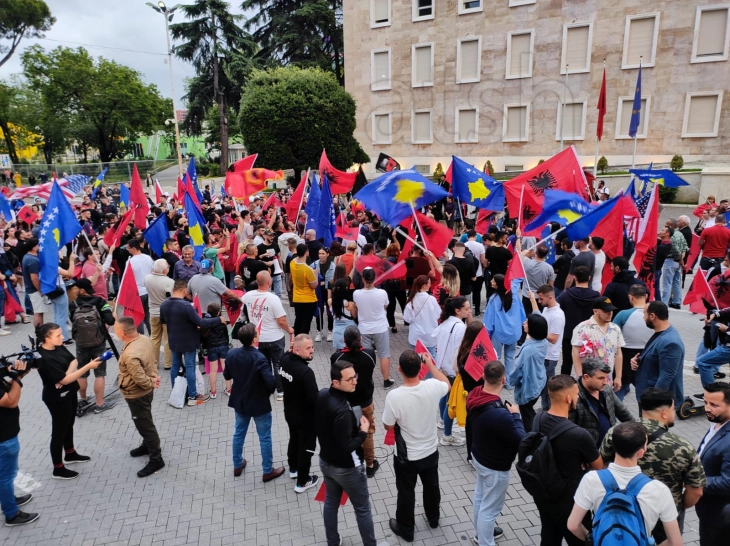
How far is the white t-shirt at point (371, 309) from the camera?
6.79m

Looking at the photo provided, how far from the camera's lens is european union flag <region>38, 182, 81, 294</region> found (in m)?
7.33

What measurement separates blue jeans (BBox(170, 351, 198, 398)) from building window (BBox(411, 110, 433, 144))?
2979 cm

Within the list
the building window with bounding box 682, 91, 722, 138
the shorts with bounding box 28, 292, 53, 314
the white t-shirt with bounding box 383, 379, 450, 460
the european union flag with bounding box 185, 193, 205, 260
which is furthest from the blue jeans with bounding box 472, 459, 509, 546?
the building window with bounding box 682, 91, 722, 138

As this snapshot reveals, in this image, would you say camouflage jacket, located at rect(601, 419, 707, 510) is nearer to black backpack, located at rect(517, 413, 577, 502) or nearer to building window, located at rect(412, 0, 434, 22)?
black backpack, located at rect(517, 413, 577, 502)

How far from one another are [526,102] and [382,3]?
40.0ft

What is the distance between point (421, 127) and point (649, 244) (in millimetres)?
27832

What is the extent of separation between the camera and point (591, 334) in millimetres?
5293

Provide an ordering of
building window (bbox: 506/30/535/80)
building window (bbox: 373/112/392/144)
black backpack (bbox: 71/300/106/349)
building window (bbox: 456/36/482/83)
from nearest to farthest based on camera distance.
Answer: black backpack (bbox: 71/300/106/349), building window (bbox: 506/30/535/80), building window (bbox: 456/36/482/83), building window (bbox: 373/112/392/144)

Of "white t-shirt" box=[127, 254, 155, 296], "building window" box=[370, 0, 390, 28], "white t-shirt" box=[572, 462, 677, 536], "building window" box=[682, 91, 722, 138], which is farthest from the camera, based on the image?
"building window" box=[370, 0, 390, 28]

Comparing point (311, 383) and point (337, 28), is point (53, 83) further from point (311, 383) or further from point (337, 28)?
point (311, 383)

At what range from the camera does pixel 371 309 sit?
6809 mm

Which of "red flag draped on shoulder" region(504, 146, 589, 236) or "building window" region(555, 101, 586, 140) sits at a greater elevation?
"building window" region(555, 101, 586, 140)

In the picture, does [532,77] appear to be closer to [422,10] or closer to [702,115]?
[422,10]

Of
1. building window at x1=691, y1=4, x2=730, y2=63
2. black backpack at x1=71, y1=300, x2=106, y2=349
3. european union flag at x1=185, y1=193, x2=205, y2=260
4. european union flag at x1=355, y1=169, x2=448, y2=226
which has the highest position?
building window at x1=691, y1=4, x2=730, y2=63
